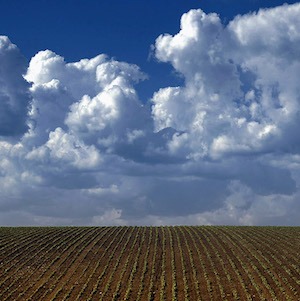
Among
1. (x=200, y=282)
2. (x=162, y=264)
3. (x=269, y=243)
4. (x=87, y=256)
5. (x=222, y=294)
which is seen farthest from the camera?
(x=269, y=243)

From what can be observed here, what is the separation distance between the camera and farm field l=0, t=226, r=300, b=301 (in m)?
42.8

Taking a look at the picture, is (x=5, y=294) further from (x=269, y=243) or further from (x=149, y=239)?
(x=269, y=243)

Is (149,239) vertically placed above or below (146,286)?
above

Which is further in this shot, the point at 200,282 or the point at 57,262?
the point at 57,262

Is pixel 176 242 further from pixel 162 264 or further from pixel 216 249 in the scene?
pixel 162 264

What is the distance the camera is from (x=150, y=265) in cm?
5041

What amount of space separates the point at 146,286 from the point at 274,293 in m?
10.4

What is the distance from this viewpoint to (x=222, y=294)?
136 ft

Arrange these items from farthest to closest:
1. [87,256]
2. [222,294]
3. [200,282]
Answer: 1. [87,256]
2. [200,282]
3. [222,294]

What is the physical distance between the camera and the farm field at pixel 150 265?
42812 millimetres

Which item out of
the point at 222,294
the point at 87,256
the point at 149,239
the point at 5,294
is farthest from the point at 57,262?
the point at 222,294

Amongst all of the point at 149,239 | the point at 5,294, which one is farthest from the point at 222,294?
the point at 149,239

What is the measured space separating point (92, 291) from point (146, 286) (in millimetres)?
4492

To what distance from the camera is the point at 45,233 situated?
6944 centimetres
